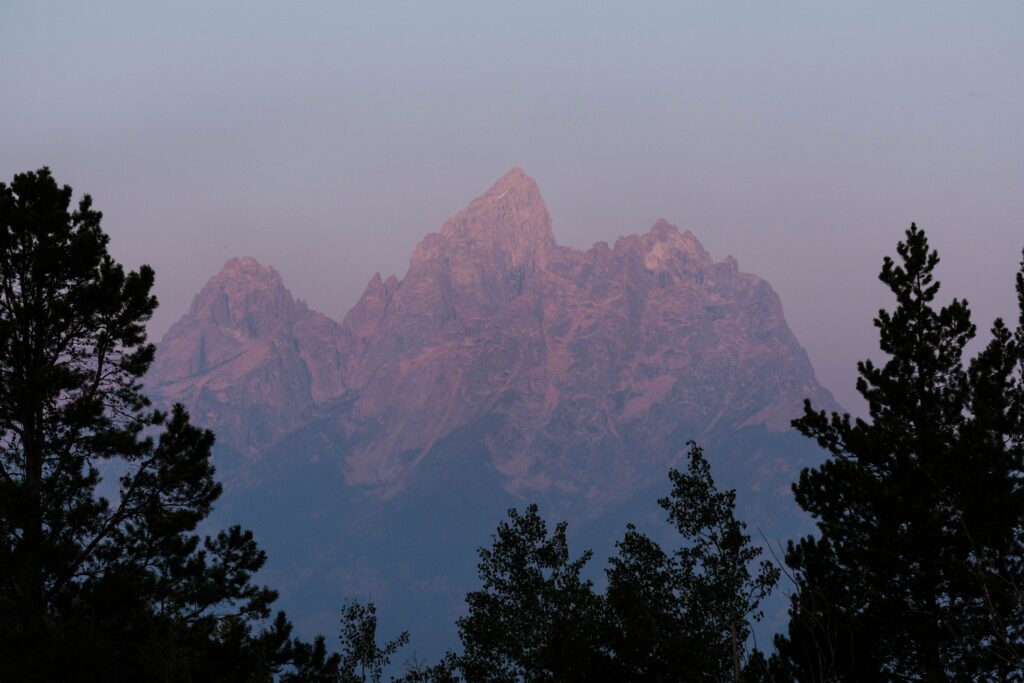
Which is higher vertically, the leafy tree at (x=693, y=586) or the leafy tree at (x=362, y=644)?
the leafy tree at (x=362, y=644)

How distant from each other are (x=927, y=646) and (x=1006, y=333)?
10250 millimetres

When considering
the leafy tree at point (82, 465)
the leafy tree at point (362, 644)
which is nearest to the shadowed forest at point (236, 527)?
the leafy tree at point (82, 465)

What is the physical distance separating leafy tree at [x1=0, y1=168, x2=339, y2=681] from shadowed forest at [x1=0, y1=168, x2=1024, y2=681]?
0.06 m

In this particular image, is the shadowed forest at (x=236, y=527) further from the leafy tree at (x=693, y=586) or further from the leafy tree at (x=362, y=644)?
the leafy tree at (x=362, y=644)

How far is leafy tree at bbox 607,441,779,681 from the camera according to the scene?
3978 cm

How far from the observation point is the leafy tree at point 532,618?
46438 millimetres

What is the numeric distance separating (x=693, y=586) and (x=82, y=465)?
22.3 m

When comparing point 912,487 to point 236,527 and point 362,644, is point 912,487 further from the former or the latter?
point 362,644

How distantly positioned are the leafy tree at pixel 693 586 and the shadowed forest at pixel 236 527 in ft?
0.35

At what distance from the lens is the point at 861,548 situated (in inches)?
1436

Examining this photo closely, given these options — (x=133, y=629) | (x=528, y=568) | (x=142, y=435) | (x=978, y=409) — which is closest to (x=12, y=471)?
(x=142, y=435)

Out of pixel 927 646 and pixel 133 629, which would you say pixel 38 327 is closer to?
pixel 133 629

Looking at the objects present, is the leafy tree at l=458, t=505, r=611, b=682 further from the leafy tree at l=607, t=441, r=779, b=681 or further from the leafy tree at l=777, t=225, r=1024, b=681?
the leafy tree at l=777, t=225, r=1024, b=681

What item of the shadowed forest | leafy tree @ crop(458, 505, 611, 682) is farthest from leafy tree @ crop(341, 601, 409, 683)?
the shadowed forest
